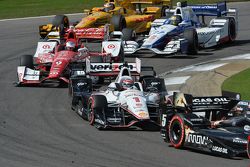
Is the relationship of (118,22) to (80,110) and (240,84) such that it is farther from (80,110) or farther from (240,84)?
(80,110)

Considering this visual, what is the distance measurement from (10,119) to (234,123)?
5878 mm

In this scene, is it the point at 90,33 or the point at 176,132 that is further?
the point at 90,33

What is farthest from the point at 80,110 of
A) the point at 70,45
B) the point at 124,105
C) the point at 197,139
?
the point at 70,45

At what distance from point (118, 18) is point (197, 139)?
1963cm

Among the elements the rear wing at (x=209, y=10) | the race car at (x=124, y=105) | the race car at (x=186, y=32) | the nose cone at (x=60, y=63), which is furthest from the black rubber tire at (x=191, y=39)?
the race car at (x=124, y=105)

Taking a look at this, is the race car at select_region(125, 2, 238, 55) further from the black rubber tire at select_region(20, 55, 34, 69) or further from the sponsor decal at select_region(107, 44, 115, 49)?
the black rubber tire at select_region(20, 55, 34, 69)

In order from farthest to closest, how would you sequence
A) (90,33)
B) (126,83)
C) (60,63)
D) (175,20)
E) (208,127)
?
(90,33) → (175,20) → (60,63) → (126,83) → (208,127)

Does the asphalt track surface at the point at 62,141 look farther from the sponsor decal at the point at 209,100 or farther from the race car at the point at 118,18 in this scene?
the race car at the point at 118,18

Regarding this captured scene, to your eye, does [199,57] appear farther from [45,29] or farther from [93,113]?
[93,113]

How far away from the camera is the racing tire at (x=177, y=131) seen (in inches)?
597

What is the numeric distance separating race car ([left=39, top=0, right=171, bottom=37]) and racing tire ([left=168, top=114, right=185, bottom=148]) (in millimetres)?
18368

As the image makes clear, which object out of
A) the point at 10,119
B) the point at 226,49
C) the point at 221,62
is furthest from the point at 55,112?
the point at 226,49

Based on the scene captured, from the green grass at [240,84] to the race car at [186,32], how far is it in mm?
4875

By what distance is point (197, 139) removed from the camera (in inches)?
583
